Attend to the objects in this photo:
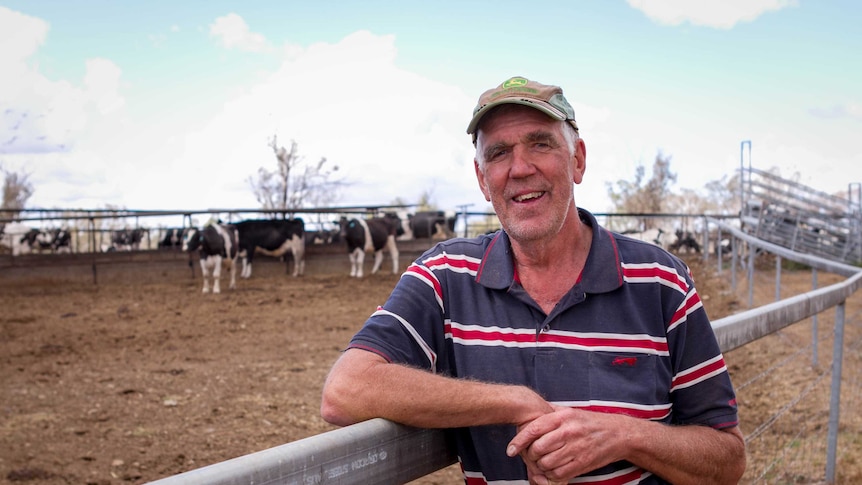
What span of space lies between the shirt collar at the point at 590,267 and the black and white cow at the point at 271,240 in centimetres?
1744

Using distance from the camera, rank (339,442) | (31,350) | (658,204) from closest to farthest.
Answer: (339,442), (31,350), (658,204)

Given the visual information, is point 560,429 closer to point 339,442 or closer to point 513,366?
point 513,366

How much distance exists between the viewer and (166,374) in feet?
24.7

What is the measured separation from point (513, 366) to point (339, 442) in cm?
68

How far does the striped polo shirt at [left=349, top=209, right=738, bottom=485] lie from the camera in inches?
72.4

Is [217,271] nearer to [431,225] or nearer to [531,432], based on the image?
[431,225]

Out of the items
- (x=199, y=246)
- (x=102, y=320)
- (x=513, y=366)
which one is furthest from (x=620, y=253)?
(x=199, y=246)

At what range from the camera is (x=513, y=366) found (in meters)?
1.87

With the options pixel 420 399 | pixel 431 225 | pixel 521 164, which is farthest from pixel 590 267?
pixel 431 225

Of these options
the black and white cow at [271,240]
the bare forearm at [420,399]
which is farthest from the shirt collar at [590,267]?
the black and white cow at [271,240]

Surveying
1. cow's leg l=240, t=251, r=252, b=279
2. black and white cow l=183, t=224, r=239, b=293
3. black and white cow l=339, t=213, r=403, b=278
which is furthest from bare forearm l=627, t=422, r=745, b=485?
cow's leg l=240, t=251, r=252, b=279

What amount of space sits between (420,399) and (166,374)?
6562mm

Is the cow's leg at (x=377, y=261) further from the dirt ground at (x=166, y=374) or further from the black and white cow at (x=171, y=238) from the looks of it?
the black and white cow at (x=171, y=238)

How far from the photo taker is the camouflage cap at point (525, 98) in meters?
2.02
